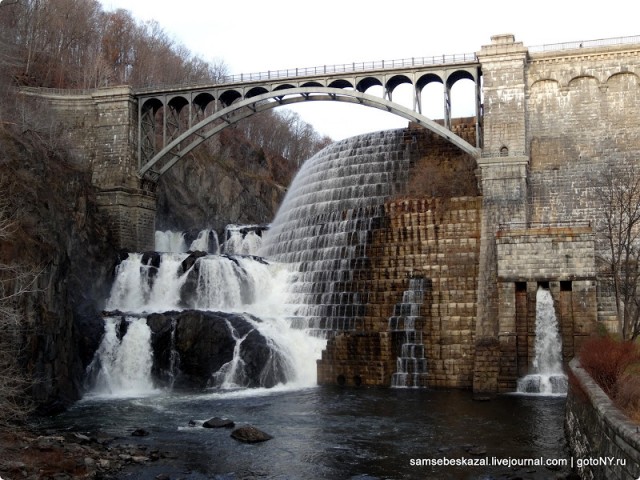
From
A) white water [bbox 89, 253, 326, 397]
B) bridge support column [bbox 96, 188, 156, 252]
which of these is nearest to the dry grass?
white water [bbox 89, 253, 326, 397]

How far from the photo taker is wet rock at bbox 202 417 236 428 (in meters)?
19.9

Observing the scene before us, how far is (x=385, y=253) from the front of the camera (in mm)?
31484

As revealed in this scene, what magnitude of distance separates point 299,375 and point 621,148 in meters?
18.0

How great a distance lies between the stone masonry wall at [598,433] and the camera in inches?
379

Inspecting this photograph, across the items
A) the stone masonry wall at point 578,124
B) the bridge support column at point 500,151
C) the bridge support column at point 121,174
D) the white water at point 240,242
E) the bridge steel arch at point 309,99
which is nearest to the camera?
the bridge support column at point 500,151

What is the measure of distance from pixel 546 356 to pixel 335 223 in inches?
507


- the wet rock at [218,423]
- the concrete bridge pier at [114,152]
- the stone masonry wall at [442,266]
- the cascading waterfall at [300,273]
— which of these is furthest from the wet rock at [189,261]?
the wet rock at [218,423]

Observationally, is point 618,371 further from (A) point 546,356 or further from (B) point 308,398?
(B) point 308,398

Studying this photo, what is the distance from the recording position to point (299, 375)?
1128 inches

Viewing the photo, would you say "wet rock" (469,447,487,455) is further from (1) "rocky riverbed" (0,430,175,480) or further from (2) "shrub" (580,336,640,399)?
(1) "rocky riverbed" (0,430,175,480)

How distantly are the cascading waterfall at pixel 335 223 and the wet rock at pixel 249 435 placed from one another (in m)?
11.5

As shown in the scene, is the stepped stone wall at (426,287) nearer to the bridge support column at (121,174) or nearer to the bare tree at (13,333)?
the bare tree at (13,333)

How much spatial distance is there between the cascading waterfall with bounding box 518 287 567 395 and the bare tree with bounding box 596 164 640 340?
2.70m

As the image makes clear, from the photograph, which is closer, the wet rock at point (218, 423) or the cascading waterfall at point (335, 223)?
the wet rock at point (218, 423)
